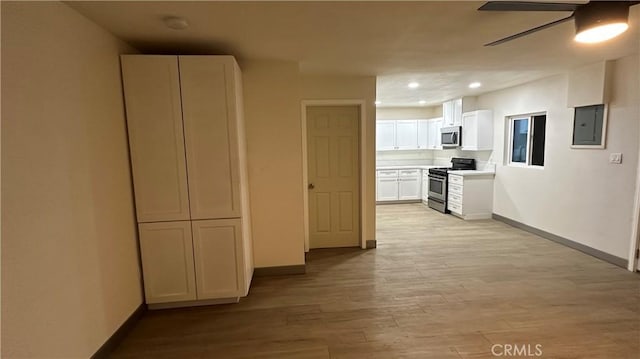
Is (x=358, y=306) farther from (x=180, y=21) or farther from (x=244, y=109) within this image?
(x=180, y=21)

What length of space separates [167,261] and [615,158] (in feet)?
16.7

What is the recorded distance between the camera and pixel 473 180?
596 cm

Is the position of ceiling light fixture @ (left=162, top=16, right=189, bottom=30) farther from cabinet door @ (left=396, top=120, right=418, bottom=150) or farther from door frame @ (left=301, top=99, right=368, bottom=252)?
cabinet door @ (left=396, top=120, right=418, bottom=150)

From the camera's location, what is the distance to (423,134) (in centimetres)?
786

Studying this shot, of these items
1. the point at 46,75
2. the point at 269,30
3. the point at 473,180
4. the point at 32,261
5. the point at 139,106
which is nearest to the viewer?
the point at 32,261

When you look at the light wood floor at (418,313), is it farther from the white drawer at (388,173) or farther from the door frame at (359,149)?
the white drawer at (388,173)

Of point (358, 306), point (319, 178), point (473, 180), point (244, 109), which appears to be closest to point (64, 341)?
point (358, 306)

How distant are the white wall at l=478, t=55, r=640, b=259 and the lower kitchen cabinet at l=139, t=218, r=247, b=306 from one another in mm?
4409

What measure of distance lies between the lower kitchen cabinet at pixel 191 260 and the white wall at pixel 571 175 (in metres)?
4.41

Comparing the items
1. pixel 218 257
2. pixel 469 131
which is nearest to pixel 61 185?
pixel 218 257

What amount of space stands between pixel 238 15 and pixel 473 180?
5.32 meters

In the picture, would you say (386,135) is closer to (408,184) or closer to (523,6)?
(408,184)

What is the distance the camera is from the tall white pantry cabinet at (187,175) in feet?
8.66

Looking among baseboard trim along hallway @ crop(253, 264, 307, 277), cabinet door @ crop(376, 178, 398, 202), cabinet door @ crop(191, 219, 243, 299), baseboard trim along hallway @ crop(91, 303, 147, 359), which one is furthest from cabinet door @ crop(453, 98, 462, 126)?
baseboard trim along hallway @ crop(91, 303, 147, 359)
